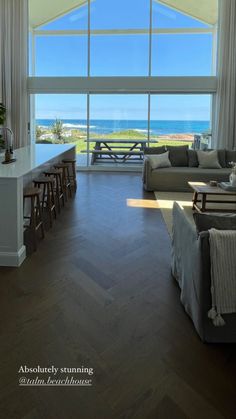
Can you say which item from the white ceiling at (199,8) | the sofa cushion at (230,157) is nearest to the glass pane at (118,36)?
the white ceiling at (199,8)

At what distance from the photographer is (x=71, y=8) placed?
1092 cm

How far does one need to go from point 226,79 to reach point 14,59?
573cm

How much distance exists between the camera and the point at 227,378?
2131 mm

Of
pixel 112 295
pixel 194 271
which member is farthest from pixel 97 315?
pixel 194 271

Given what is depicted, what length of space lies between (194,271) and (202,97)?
909cm

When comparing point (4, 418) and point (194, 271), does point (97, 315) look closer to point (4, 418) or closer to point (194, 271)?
point (194, 271)

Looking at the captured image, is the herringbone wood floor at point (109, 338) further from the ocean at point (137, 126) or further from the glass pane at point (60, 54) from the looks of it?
the glass pane at point (60, 54)

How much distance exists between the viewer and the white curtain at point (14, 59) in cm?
1022

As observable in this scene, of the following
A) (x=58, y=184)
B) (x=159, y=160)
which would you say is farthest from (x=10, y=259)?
(x=159, y=160)

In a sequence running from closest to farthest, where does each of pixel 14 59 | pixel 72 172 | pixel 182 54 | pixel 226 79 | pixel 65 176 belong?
1. pixel 65 176
2. pixel 72 172
3. pixel 226 79
4. pixel 14 59
5. pixel 182 54

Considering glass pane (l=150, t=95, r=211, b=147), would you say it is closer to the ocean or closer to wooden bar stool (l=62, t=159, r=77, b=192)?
the ocean

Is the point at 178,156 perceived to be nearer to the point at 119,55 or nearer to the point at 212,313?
the point at 119,55

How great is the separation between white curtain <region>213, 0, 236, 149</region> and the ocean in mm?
832

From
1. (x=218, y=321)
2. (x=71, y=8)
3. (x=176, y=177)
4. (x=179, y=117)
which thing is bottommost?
(x=218, y=321)
